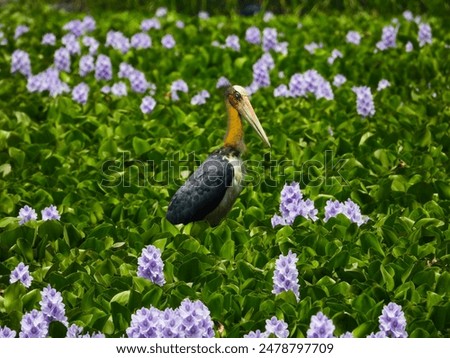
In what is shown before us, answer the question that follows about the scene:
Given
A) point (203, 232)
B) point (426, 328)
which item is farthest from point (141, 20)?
point (426, 328)

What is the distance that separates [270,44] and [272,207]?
3.41 meters

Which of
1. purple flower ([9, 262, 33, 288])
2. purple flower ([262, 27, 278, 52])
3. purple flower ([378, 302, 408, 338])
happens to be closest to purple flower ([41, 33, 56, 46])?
purple flower ([262, 27, 278, 52])

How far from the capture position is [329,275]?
4.69m

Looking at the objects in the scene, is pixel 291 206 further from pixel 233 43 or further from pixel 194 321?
pixel 233 43

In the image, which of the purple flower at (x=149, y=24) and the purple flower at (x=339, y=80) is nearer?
the purple flower at (x=339, y=80)

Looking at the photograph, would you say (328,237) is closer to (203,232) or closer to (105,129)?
(203,232)

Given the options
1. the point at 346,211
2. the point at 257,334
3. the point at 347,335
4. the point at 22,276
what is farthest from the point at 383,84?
the point at 257,334

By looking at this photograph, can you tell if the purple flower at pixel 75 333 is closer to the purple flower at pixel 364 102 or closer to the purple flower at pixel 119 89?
the purple flower at pixel 364 102

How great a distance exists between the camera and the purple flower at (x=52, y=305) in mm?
4195

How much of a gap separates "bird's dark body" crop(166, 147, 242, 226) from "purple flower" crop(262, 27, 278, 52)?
141 inches

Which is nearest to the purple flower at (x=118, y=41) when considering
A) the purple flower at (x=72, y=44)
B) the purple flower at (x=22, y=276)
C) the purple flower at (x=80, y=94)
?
the purple flower at (x=72, y=44)

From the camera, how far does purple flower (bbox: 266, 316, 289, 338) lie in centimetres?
402

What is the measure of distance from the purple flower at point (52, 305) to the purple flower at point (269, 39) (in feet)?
16.4
